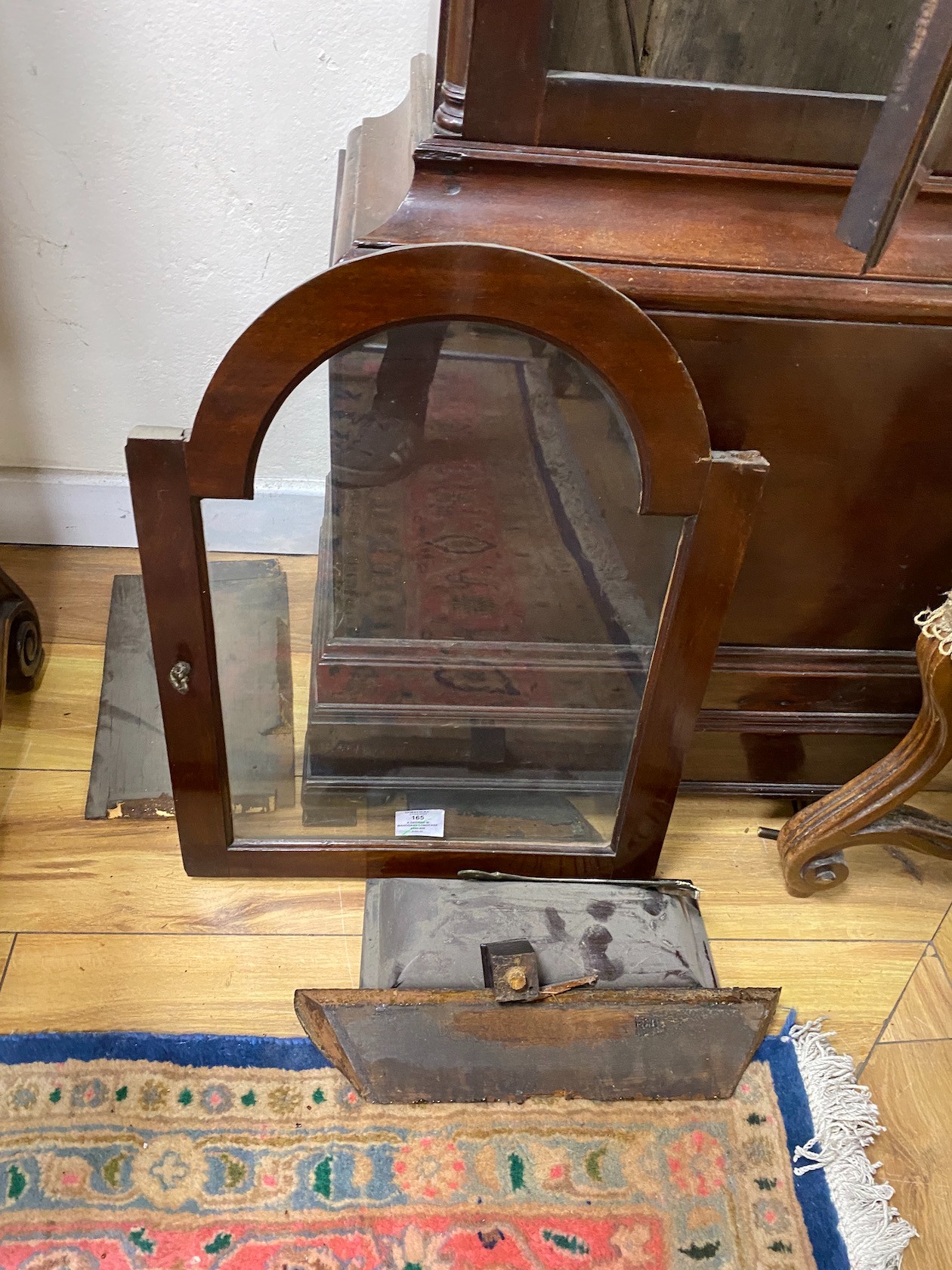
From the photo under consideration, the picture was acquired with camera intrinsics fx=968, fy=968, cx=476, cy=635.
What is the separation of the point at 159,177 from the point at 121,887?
2.38ft

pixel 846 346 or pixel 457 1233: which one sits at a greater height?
pixel 846 346

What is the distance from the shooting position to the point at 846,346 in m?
0.73

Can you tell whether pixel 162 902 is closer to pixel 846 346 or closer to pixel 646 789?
pixel 646 789

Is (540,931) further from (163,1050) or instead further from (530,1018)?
(163,1050)

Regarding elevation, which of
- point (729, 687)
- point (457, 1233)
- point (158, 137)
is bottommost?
point (457, 1233)

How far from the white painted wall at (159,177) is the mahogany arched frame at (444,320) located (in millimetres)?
123

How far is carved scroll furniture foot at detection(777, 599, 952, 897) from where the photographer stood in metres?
0.80

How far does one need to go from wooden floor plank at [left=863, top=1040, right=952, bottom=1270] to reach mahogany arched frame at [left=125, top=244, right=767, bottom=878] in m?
0.31

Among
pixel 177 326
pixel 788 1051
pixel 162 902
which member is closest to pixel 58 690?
pixel 162 902

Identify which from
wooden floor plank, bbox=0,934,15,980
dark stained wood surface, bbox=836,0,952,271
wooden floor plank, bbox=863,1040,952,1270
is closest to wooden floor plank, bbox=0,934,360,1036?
wooden floor plank, bbox=0,934,15,980

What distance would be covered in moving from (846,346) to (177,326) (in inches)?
29.6

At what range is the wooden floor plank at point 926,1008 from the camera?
2.91ft

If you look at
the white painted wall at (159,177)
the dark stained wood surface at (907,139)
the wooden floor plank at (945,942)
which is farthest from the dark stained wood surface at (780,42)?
the wooden floor plank at (945,942)

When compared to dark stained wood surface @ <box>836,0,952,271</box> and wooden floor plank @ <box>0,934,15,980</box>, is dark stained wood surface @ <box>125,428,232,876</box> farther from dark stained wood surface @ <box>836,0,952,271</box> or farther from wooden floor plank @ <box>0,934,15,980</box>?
dark stained wood surface @ <box>836,0,952,271</box>
